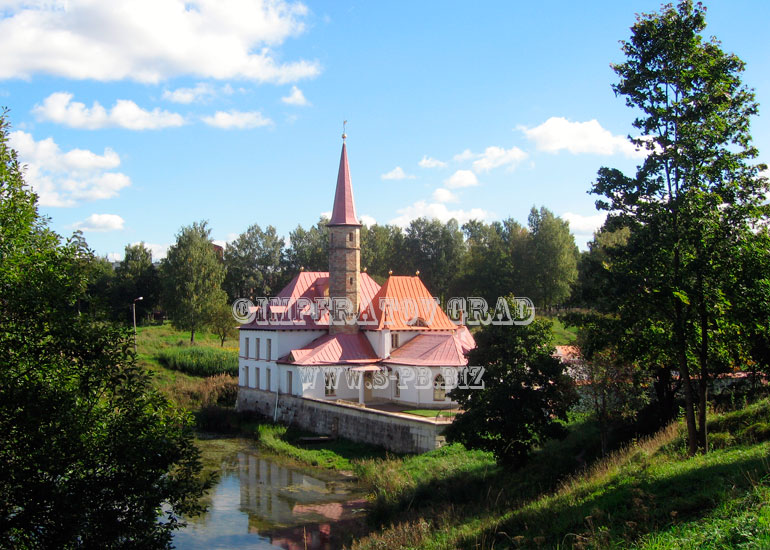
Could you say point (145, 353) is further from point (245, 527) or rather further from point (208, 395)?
point (245, 527)

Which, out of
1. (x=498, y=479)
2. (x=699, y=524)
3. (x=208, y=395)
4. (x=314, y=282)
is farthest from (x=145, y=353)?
(x=699, y=524)

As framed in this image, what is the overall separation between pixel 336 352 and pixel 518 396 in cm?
1667

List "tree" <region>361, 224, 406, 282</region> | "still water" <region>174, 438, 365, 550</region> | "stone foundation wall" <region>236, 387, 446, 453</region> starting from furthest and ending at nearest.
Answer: "tree" <region>361, 224, 406, 282</region>, "stone foundation wall" <region>236, 387, 446, 453</region>, "still water" <region>174, 438, 365, 550</region>

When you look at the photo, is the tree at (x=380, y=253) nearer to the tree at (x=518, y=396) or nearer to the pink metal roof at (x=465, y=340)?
the pink metal roof at (x=465, y=340)

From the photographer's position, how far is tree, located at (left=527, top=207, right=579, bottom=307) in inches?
2153

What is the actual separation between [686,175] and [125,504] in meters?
11.7

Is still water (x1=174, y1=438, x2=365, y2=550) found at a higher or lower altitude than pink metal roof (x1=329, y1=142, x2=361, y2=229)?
lower

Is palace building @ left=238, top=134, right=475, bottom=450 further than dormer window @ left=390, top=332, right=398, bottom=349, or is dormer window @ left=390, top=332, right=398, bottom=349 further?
dormer window @ left=390, top=332, right=398, bottom=349

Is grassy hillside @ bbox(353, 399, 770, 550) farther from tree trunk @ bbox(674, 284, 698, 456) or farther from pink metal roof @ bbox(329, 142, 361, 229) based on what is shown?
pink metal roof @ bbox(329, 142, 361, 229)

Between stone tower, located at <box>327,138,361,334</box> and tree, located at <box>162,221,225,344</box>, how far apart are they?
2174 centimetres

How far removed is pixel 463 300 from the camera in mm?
58031

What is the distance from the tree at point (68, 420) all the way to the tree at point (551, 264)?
48.2 m

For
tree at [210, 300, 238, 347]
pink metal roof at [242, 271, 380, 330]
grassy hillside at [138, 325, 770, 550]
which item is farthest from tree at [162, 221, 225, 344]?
grassy hillside at [138, 325, 770, 550]

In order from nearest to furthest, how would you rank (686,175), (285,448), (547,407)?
(686,175) → (547,407) → (285,448)
